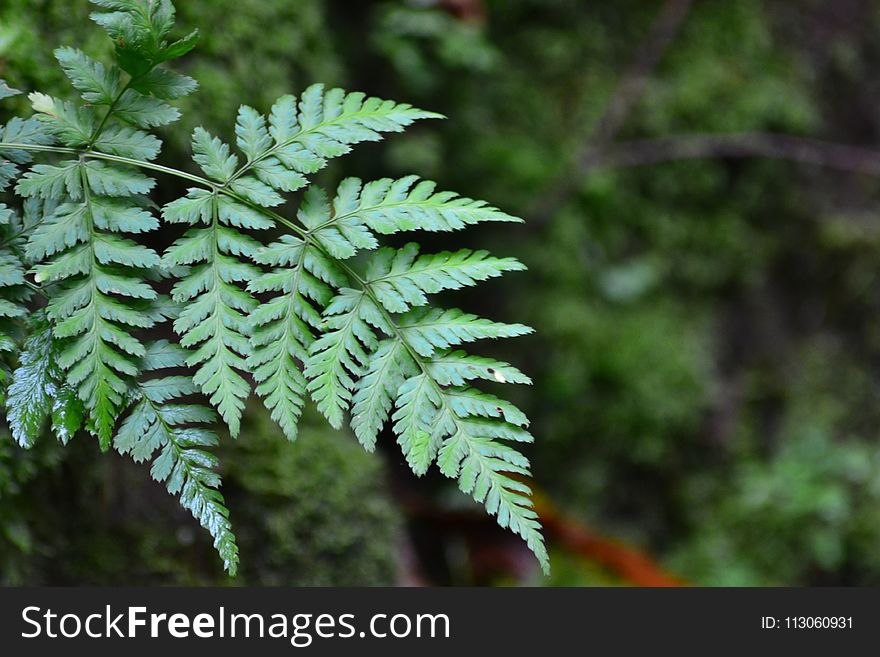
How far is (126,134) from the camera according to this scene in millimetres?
1917

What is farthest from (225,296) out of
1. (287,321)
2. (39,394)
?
(39,394)

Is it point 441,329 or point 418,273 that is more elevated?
point 418,273

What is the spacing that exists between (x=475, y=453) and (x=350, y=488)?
1225mm

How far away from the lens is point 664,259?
15.4 ft

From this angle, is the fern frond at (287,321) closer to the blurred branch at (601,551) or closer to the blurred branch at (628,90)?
the blurred branch at (601,551)

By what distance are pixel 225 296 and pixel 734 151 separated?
3.71m

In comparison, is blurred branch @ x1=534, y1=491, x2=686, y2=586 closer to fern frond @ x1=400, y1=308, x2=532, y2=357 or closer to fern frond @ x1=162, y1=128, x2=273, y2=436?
fern frond @ x1=400, y1=308, x2=532, y2=357

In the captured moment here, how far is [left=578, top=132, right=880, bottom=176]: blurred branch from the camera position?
14.9 ft

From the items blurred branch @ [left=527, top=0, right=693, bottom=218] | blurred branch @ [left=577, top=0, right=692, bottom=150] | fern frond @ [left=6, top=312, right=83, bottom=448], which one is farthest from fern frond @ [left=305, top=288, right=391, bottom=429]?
blurred branch @ [left=577, top=0, right=692, bottom=150]

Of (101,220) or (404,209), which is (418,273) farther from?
(101,220)

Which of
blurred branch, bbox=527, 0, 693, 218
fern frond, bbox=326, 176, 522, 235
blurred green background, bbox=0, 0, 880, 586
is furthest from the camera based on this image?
blurred branch, bbox=527, 0, 693, 218

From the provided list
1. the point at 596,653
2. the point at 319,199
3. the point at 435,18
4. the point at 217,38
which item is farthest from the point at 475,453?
the point at 435,18

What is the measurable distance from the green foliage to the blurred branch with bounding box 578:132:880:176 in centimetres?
283

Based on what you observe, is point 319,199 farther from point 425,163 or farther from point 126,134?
point 425,163
